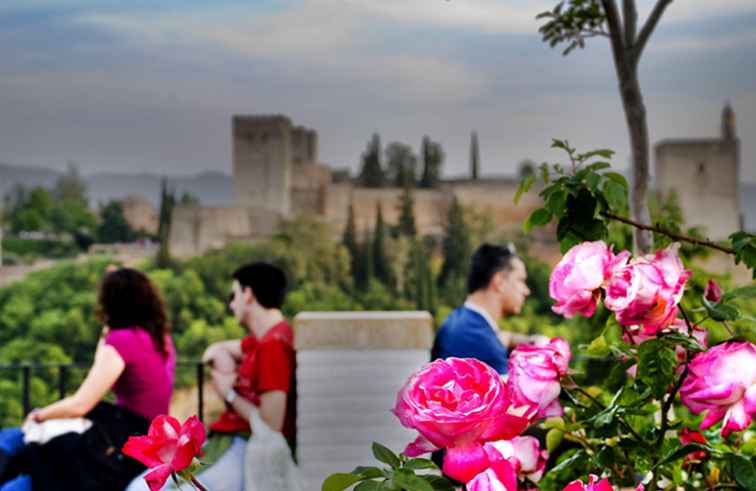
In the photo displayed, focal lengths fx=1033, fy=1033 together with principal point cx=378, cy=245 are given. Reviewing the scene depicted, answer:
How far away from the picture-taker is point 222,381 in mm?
2336

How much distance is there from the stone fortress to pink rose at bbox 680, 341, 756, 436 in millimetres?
23157

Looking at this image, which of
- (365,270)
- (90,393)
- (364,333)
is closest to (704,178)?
(365,270)

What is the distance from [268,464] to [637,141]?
99cm

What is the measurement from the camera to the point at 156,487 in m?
0.67

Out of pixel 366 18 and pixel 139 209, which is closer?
pixel 139 209

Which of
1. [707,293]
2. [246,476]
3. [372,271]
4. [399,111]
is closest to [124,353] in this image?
[246,476]

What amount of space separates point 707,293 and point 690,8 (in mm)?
23529

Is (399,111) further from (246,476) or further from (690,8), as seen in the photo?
(246,476)

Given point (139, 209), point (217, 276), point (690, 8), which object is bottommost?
point (217, 276)

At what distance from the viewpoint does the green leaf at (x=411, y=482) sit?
63 cm

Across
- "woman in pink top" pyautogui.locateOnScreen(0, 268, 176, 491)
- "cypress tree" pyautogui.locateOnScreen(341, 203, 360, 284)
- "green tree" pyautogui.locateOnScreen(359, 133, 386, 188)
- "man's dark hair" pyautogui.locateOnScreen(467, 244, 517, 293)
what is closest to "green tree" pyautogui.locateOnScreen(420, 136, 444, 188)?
"green tree" pyautogui.locateOnScreen(359, 133, 386, 188)

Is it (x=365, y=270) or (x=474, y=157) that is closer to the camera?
(x=365, y=270)

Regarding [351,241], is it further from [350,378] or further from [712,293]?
[712,293]

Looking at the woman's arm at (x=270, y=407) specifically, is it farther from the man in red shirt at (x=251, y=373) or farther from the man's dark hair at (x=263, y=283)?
the man's dark hair at (x=263, y=283)
